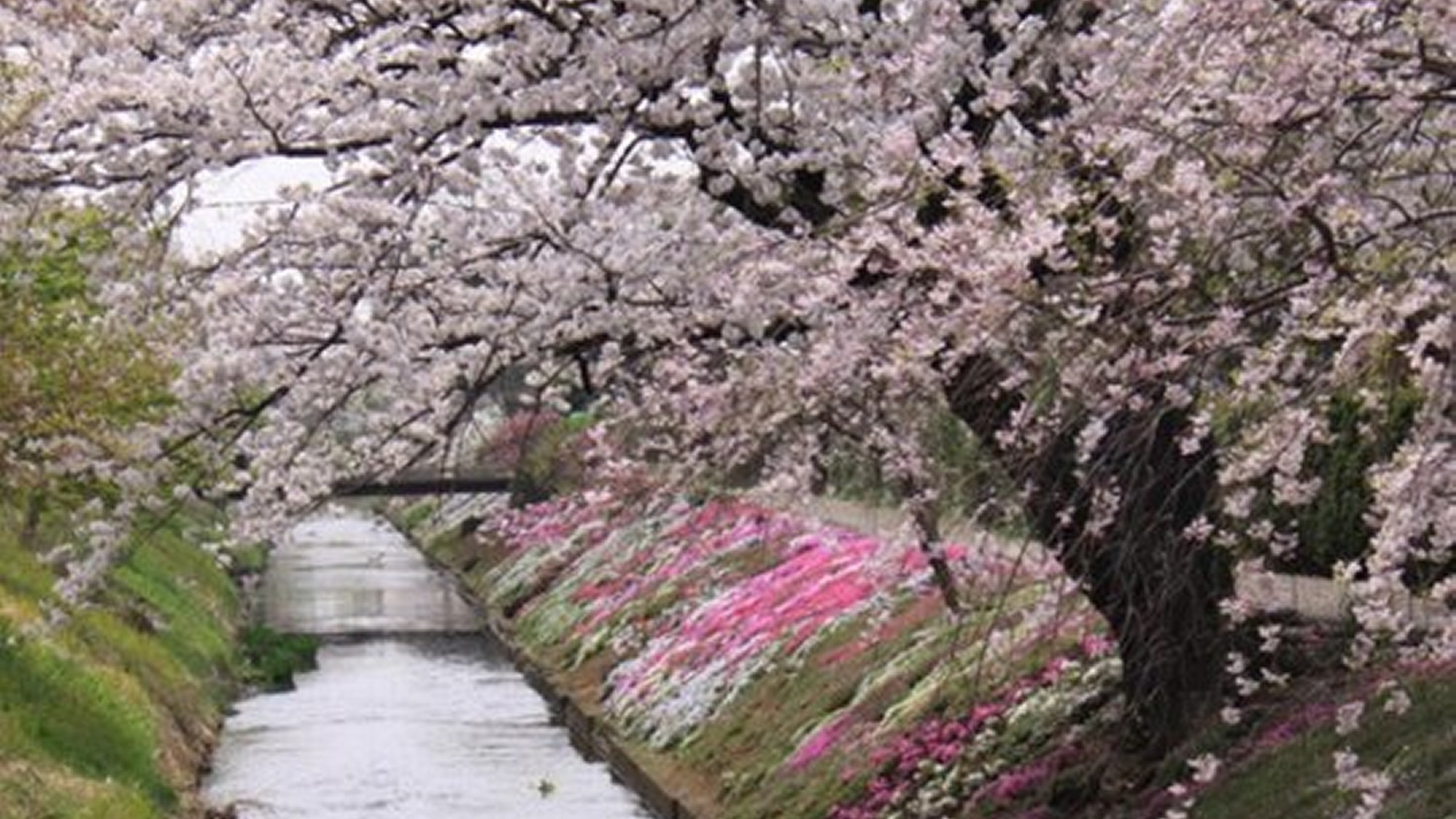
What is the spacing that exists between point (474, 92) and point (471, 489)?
2131 inches

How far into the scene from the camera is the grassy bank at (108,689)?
18.4 m

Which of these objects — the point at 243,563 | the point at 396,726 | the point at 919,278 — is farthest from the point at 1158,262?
the point at 243,563

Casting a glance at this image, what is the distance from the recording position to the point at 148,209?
1252cm

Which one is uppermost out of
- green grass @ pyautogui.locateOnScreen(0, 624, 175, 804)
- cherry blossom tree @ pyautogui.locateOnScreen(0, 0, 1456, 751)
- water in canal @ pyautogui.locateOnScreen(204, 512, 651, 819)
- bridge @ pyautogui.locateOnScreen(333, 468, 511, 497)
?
bridge @ pyautogui.locateOnScreen(333, 468, 511, 497)

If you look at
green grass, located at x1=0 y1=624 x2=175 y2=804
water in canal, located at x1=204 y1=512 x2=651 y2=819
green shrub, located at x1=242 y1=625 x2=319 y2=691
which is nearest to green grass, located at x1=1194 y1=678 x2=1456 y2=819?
water in canal, located at x1=204 y1=512 x2=651 y2=819

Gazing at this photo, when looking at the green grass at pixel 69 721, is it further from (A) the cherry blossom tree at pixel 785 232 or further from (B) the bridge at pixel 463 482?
(B) the bridge at pixel 463 482

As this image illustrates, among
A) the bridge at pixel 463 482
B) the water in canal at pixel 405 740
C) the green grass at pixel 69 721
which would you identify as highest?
the bridge at pixel 463 482

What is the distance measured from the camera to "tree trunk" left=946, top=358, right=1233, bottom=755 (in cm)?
1355

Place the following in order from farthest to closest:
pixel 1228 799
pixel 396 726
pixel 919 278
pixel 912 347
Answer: pixel 396 726 → pixel 1228 799 → pixel 919 278 → pixel 912 347

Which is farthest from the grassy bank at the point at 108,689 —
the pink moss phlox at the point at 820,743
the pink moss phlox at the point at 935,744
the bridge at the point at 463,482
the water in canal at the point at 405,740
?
the bridge at the point at 463,482

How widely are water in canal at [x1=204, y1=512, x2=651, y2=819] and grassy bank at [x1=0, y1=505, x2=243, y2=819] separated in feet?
3.11

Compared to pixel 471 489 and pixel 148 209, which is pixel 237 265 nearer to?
pixel 148 209

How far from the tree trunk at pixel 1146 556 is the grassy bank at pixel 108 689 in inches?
207

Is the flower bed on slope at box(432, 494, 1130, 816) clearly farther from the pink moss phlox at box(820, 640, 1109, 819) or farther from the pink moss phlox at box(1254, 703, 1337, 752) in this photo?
the pink moss phlox at box(1254, 703, 1337, 752)
